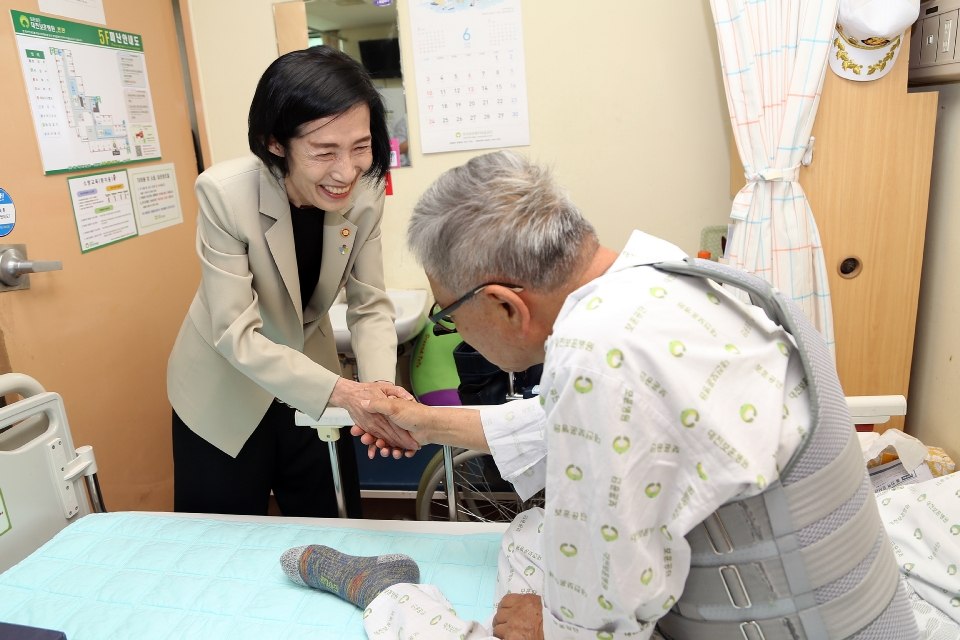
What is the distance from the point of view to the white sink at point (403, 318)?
266cm

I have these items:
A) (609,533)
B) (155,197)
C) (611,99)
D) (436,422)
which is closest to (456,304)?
(609,533)

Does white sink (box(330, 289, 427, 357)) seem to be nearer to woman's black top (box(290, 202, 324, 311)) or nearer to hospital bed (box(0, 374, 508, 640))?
woman's black top (box(290, 202, 324, 311))

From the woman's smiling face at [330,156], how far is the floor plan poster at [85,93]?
0.97 m

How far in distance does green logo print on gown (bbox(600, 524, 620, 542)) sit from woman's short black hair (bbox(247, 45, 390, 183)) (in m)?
1.13

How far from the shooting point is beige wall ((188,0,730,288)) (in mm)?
2604

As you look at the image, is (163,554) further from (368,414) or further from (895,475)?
(895,475)

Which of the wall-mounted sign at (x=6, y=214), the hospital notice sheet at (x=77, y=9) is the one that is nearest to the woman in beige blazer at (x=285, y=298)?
the wall-mounted sign at (x=6, y=214)

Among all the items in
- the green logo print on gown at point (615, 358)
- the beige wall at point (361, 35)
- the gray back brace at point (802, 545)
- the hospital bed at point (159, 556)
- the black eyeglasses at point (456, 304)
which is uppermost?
the beige wall at point (361, 35)

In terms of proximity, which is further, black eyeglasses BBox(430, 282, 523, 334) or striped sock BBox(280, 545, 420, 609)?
striped sock BBox(280, 545, 420, 609)

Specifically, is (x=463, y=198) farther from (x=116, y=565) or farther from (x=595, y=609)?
(x=116, y=565)

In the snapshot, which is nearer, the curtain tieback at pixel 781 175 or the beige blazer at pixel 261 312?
the beige blazer at pixel 261 312

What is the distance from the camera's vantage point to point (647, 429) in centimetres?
83

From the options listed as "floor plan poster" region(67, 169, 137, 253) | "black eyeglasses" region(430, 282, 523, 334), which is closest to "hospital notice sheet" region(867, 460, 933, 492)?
"black eyeglasses" region(430, 282, 523, 334)

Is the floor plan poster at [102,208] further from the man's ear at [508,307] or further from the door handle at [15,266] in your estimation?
the man's ear at [508,307]
